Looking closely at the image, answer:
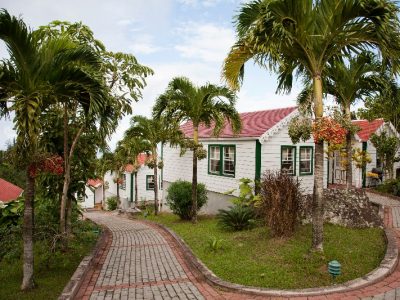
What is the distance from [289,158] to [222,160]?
322cm

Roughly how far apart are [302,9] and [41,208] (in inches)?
381

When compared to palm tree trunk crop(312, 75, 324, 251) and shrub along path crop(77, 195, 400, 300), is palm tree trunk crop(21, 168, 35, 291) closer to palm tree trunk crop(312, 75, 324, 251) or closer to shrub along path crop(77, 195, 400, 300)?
shrub along path crop(77, 195, 400, 300)

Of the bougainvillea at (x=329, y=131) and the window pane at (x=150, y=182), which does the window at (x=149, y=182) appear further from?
the bougainvillea at (x=329, y=131)

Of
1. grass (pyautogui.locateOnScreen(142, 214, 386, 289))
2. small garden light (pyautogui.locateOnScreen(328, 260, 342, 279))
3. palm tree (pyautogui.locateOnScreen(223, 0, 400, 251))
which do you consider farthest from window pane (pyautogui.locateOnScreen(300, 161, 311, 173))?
small garden light (pyautogui.locateOnScreen(328, 260, 342, 279))

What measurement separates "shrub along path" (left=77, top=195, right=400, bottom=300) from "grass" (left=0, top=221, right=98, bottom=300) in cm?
57

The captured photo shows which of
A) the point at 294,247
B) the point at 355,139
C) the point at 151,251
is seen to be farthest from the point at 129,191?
the point at 294,247

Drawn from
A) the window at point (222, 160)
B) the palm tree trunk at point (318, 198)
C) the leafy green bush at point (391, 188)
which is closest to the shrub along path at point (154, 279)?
the palm tree trunk at point (318, 198)

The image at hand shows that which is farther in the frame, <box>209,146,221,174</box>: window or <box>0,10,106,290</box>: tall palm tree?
<box>209,146,221,174</box>: window

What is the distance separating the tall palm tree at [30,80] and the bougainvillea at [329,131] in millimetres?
4967

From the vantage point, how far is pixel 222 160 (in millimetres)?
16719

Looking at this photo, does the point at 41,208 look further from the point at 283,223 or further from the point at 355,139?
the point at 355,139

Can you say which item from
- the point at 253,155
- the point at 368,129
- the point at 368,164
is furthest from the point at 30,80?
the point at 368,129

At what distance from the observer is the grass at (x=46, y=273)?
644 centimetres

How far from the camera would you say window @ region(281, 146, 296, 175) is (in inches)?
605
